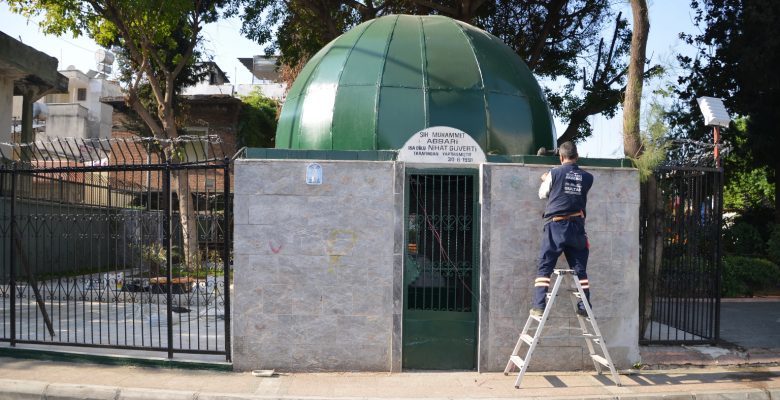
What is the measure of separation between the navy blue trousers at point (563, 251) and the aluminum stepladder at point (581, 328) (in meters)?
0.09

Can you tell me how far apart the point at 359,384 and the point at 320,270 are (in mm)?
1302

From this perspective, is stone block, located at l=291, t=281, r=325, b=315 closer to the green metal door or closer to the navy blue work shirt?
the green metal door

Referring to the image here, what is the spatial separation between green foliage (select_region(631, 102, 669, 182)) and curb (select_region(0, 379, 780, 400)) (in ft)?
8.52

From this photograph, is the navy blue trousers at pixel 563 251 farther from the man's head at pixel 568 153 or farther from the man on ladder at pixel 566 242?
the man's head at pixel 568 153

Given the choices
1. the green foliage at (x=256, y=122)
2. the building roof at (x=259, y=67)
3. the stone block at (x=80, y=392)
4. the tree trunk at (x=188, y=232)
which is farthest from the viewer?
the building roof at (x=259, y=67)

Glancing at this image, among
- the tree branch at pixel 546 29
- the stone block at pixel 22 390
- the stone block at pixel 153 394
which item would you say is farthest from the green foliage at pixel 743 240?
the stone block at pixel 22 390

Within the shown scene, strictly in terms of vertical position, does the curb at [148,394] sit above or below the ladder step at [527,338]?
below

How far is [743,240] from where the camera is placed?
1805 centimetres

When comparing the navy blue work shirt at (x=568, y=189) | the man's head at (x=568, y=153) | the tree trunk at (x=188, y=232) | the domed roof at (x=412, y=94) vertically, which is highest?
the domed roof at (x=412, y=94)

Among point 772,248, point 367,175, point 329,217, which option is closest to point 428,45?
point 367,175

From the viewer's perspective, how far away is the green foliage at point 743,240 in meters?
17.9

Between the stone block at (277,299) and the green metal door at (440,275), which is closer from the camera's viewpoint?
the stone block at (277,299)

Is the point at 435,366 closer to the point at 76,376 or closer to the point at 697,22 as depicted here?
the point at 76,376

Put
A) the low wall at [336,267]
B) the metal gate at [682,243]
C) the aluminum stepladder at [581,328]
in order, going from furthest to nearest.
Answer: the metal gate at [682,243]
the low wall at [336,267]
the aluminum stepladder at [581,328]
